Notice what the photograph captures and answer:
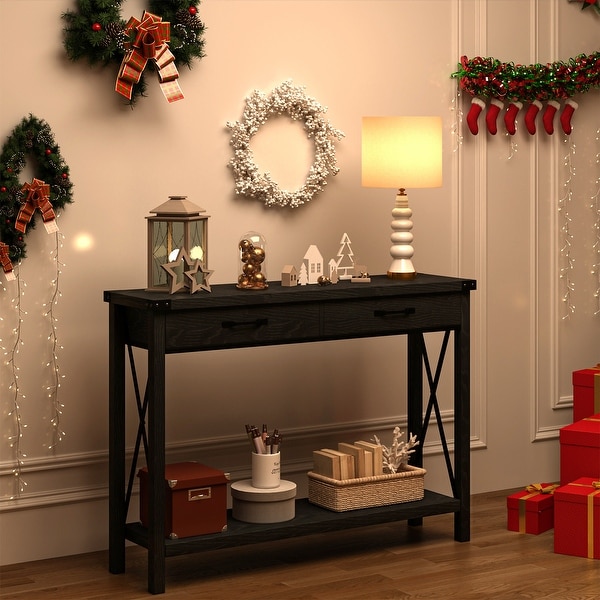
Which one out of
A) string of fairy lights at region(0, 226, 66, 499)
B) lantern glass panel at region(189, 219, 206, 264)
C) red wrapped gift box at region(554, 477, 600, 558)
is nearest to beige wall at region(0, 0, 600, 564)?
string of fairy lights at region(0, 226, 66, 499)

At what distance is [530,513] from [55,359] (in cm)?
177

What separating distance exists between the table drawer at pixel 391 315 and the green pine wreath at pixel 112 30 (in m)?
1.01

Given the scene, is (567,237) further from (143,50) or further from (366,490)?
(143,50)

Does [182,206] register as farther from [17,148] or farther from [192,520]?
[192,520]

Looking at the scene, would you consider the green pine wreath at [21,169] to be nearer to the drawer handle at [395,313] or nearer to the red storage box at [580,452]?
the drawer handle at [395,313]

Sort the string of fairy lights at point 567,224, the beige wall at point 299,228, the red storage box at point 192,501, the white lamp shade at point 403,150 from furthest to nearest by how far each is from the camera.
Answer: the string of fairy lights at point 567,224 → the white lamp shade at point 403,150 → the beige wall at point 299,228 → the red storage box at point 192,501

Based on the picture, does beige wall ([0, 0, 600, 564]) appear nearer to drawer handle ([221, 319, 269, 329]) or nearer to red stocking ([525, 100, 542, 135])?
red stocking ([525, 100, 542, 135])

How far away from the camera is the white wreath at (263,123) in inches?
156

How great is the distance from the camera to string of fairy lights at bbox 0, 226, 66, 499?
3641mm

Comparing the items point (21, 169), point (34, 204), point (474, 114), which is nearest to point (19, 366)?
point (34, 204)

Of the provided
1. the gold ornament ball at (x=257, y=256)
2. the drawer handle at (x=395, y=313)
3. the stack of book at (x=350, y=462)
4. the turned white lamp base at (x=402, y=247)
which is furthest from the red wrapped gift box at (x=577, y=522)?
the gold ornament ball at (x=257, y=256)

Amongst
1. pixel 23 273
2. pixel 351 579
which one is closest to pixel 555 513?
pixel 351 579

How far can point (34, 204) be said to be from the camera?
141 inches

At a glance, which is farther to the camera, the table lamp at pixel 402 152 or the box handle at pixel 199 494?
the table lamp at pixel 402 152
